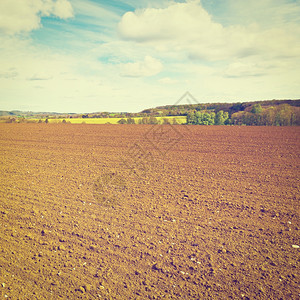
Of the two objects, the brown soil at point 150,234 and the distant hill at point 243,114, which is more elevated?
the distant hill at point 243,114

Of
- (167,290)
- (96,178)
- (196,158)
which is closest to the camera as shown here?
(167,290)

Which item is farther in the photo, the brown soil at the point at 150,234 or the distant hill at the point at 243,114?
the distant hill at the point at 243,114

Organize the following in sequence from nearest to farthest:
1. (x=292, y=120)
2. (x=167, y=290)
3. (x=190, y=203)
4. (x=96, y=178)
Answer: (x=167, y=290)
(x=190, y=203)
(x=96, y=178)
(x=292, y=120)

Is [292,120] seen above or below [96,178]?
above

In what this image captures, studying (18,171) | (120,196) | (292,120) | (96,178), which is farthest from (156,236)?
(292,120)

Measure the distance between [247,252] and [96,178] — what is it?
7.01 metres

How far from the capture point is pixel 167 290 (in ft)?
13.0

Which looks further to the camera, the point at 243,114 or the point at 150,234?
the point at 243,114

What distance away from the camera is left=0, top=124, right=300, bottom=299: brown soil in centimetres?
406

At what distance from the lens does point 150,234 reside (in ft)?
18.3

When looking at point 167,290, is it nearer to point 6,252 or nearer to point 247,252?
point 247,252

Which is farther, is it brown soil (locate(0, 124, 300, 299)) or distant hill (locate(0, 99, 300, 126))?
distant hill (locate(0, 99, 300, 126))

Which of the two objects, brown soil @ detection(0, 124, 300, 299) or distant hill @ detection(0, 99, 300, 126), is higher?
distant hill @ detection(0, 99, 300, 126)

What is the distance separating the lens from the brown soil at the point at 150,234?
4.06 metres
